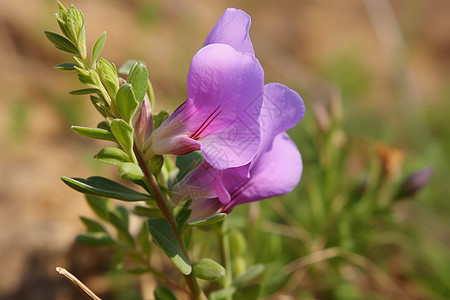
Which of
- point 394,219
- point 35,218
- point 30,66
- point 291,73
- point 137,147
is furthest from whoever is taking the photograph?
point 30,66

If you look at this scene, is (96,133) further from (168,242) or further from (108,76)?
(168,242)

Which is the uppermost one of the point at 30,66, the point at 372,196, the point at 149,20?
the point at 149,20

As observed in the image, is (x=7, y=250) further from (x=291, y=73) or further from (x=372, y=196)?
(x=291, y=73)

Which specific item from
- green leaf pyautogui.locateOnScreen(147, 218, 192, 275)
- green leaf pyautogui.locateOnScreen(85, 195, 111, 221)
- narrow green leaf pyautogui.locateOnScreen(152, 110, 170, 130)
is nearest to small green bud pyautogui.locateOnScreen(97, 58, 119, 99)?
narrow green leaf pyautogui.locateOnScreen(152, 110, 170, 130)

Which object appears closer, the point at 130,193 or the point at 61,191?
the point at 130,193

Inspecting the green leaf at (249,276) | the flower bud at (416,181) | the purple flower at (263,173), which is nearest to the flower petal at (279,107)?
the purple flower at (263,173)

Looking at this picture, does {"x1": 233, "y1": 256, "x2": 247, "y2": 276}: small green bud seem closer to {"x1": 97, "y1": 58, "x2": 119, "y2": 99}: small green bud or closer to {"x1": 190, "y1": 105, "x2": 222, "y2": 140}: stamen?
{"x1": 190, "y1": 105, "x2": 222, "y2": 140}: stamen

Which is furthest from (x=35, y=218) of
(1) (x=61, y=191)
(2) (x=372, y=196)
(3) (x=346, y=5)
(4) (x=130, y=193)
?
(3) (x=346, y=5)
